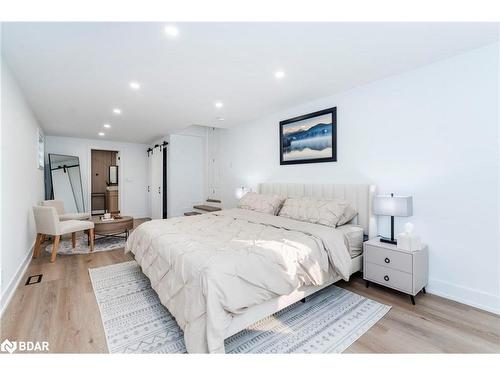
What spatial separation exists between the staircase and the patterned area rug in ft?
9.14

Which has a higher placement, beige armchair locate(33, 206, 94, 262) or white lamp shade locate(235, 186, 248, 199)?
white lamp shade locate(235, 186, 248, 199)

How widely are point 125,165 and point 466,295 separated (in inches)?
302

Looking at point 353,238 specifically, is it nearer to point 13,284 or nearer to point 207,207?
point 207,207

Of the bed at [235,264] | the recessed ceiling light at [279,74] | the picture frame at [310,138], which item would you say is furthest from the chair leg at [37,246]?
the recessed ceiling light at [279,74]

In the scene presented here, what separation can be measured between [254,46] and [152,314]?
253 centimetres

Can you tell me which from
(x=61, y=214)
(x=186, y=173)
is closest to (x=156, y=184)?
(x=186, y=173)

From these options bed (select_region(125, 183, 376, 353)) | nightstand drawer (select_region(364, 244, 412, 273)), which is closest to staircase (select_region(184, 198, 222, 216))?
bed (select_region(125, 183, 376, 353))

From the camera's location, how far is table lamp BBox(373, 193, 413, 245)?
7.54ft

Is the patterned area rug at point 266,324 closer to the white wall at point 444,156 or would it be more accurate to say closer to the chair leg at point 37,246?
the white wall at point 444,156

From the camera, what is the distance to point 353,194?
9.64 feet

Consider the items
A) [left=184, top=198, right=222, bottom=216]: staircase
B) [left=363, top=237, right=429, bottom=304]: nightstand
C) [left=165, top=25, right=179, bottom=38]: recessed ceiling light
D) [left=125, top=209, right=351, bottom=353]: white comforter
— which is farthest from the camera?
[left=184, top=198, right=222, bottom=216]: staircase

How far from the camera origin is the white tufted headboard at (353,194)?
9.02ft

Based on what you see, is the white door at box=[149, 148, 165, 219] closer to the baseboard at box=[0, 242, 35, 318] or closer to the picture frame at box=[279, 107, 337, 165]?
the baseboard at box=[0, 242, 35, 318]
